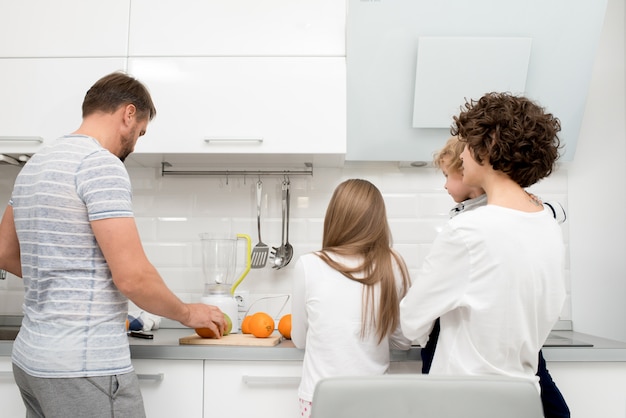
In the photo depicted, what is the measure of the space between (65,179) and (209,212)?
103 cm

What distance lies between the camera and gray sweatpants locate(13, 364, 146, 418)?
1.26 metres

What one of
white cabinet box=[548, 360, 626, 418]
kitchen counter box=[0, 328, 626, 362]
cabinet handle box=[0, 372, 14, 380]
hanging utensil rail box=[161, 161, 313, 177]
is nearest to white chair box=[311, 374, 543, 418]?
kitchen counter box=[0, 328, 626, 362]

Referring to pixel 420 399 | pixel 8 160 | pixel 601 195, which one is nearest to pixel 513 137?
pixel 420 399

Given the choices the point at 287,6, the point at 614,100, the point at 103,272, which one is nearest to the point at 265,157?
the point at 287,6

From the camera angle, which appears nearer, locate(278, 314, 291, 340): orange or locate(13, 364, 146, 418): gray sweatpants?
locate(13, 364, 146, 418): gray sweatpants

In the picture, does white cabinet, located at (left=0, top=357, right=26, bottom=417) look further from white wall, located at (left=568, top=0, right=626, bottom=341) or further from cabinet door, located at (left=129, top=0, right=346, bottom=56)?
white wall, located at (left=568, top=0, right=626, bottom=341)

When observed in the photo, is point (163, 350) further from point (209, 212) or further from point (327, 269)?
point (209, 212)

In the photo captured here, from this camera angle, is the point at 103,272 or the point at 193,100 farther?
the point at 193,100

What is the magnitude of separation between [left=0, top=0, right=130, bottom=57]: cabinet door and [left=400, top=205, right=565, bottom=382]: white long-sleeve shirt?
138 cm

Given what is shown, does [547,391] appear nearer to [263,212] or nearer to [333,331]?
[333,331]

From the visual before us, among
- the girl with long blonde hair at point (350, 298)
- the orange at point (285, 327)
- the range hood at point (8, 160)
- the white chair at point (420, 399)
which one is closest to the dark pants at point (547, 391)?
the girl with long blonde hair at point (350, 298)

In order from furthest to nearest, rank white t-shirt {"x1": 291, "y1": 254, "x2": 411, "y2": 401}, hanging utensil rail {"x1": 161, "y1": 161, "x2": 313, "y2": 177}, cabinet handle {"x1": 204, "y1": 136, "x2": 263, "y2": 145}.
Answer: hanging utensil rail {"x1": 161, "y1": 161, "x2": 313, "y2": 177} < cabinet handle {"x1": 204, "y1": 136, "x2": 263, "y2": 145} < white t-shirt {"x1": 291, "y1": 254, "x2": 411, "y2": 401}

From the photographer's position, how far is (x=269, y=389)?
1664 millimetres

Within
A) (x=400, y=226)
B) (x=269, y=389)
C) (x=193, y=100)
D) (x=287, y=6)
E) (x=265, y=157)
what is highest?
(x=287, y=6)
